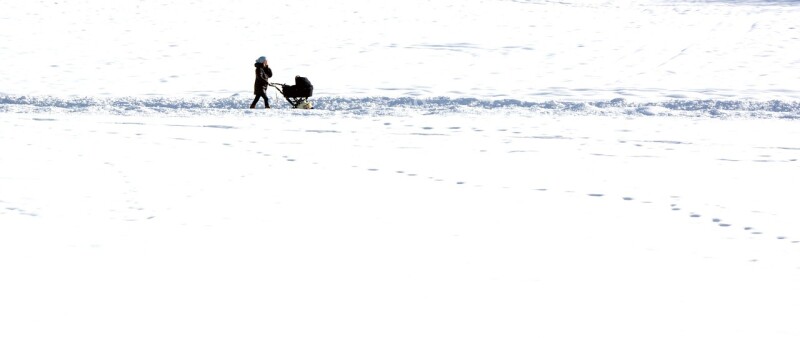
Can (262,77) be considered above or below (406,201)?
above

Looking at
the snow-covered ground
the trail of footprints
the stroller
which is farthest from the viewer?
the stroller

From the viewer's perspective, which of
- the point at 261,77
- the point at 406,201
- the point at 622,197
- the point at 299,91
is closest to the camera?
the point at 406,201

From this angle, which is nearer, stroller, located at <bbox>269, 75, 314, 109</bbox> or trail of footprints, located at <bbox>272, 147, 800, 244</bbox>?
trail of footprints, located at <bbox>272, 147, 800, 244</bbox>

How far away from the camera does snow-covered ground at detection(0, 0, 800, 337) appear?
4898mm

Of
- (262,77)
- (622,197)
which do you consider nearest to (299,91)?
(262,77)

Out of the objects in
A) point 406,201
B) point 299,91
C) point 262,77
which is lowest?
point 406,201

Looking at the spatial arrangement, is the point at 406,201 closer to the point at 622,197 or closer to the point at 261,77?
the point at 622,197

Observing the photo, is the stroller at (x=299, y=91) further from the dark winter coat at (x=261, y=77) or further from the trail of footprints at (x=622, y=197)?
the trail of footprints at (x=622, y=197)

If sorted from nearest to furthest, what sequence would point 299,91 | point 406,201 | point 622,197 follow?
point 406,201 < point 622,197 < point 299,91

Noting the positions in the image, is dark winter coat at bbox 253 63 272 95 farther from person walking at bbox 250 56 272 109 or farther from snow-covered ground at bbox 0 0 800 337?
snow-covered ground at bbox 0 0 800 337

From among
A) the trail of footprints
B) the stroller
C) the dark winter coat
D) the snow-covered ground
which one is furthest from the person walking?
the trail of footprints

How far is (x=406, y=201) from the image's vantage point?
7672mm

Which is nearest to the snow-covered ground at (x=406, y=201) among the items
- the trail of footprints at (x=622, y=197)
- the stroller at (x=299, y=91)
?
the trail of footprints at (x=622, y=197)

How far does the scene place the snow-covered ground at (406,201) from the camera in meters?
4.90
